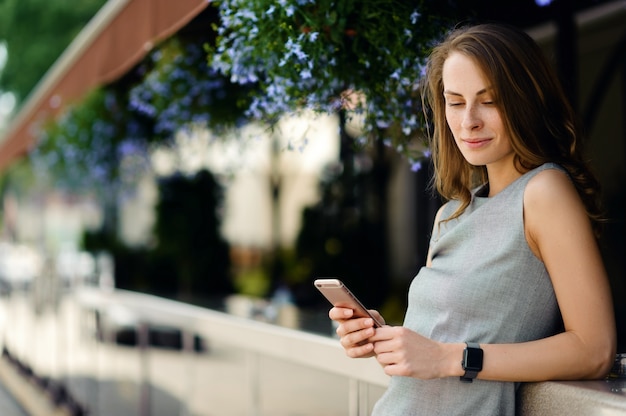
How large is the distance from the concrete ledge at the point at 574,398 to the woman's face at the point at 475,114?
40 centimetres

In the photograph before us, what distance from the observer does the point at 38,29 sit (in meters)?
12.0

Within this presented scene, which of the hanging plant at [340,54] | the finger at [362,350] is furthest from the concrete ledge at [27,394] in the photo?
the finger at [362,350]

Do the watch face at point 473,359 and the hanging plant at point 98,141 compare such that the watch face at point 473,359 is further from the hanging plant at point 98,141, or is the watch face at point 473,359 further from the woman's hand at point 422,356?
the hanging plant at point 98,141

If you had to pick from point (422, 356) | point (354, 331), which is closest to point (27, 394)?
point (354, 331)

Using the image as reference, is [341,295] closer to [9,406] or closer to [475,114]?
[475,114]

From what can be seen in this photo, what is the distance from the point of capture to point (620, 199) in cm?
639

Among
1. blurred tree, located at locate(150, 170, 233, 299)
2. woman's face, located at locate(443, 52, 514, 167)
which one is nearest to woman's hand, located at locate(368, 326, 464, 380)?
woman's face, located at locate(443, 52, 514, 167)

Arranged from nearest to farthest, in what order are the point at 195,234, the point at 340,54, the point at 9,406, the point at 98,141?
the point at 340,54 < the point at 98,141 < the point at 9,406 < the point at 195,234

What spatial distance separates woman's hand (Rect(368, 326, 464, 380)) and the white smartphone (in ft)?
0.34

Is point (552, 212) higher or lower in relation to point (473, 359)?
higher

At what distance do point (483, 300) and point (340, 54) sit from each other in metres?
1.05

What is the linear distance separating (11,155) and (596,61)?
5.64 metres

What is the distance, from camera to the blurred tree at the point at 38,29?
1176cm

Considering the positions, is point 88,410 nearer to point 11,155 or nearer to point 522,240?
point 11,155
